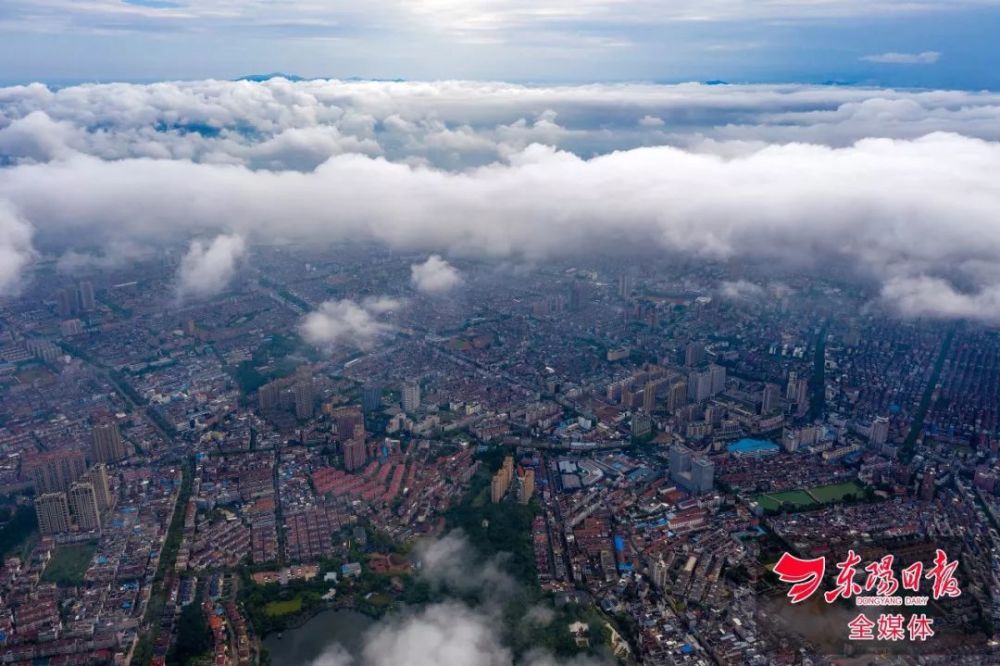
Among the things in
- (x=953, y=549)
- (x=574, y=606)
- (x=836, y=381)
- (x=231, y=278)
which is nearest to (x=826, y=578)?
(x=953, y=549)

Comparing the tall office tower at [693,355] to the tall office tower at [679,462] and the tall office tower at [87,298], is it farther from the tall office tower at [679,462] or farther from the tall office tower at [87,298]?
the tall office tower at [87,298]

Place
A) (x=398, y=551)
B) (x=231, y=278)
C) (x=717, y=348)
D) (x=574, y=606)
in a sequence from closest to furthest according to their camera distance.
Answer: (x=574, y=606) → (x=398, y=551) → (x=717, y=348) → (x=231, y=278)

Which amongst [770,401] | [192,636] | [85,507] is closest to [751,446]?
[770,401]

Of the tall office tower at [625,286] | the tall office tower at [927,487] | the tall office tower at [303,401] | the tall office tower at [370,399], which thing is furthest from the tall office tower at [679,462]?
the tall office tower at [625,286]

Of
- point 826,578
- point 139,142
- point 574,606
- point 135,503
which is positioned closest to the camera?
point 574,606

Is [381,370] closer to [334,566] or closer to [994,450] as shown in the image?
[334,566]

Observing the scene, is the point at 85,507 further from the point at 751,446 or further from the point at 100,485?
the point at 751,446

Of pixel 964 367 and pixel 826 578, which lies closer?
pixel 826 578
